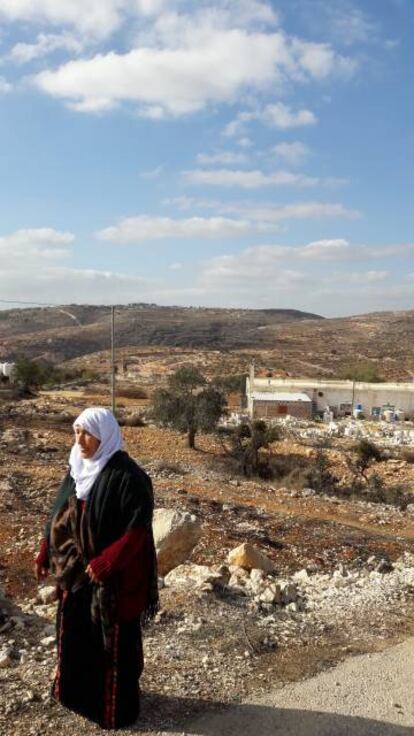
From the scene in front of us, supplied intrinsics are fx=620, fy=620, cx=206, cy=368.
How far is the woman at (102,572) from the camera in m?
3.04

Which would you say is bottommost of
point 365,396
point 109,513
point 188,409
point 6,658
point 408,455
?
point 408,455

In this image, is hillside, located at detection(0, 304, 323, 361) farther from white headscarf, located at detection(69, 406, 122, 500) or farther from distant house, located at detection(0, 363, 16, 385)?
white headscarf, located at detection(69, 406, 122, 500)

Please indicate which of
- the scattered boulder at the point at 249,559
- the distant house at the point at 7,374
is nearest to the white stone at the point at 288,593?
the scattered boulder at the point at 249,559

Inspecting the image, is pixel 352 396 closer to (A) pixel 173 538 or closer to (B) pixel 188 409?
(B) pixel 188 409

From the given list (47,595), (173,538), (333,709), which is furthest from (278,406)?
(333,709)

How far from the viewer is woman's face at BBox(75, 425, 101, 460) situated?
3117 millimetres

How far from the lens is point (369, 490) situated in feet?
48.6

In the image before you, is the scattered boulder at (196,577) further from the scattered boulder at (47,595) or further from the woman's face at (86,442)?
the woman's face at (86,442)

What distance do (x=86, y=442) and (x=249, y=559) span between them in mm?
3626

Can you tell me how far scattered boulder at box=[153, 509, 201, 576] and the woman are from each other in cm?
260

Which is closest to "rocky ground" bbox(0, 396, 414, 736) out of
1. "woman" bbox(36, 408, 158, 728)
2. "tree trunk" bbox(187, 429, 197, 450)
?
"woman" bbox(36, 408, 158, 728)

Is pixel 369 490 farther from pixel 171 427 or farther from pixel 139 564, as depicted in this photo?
pixel 139 564

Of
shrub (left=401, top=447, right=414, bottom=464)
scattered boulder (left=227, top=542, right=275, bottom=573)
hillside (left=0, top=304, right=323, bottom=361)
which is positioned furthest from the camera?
hillside (left=0, top=304, right=323, bottom=361)

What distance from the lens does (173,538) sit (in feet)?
19.4
